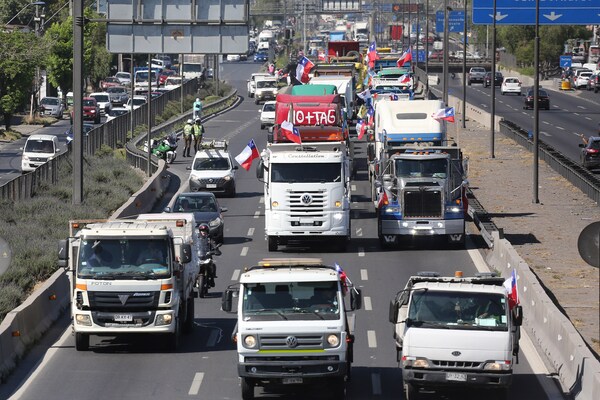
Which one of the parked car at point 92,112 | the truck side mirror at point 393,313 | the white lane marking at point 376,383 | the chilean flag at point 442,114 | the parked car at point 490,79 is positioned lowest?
the white lane marking at point 376,383

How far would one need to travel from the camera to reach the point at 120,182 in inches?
2106

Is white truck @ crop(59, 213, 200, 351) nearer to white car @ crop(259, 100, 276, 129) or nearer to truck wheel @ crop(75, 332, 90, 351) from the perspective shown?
truck wheel @ crop(75, 332, 90, 351)

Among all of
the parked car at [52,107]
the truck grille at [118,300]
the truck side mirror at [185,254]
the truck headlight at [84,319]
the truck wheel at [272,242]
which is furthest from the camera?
the parked car at [52,107]

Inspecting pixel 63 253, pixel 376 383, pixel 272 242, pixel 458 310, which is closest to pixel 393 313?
pixel 458 310

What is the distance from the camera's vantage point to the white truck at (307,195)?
38.2 metres

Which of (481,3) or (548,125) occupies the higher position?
(481,3)

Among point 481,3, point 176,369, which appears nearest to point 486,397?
point 176,369

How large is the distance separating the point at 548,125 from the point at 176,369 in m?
66.1

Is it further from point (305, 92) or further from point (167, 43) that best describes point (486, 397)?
point (305, 92)

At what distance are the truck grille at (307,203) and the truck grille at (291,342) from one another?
17699mm

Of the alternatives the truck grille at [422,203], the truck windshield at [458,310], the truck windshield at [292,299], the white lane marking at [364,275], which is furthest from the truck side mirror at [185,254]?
the truck grille at [422,203]

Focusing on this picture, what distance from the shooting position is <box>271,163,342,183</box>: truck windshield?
125ft

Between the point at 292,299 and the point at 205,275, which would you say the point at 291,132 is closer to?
the point at 205,275

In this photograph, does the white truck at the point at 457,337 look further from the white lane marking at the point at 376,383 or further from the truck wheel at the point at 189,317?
the truck wheel at the point at 189,317
